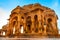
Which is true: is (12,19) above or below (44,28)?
above

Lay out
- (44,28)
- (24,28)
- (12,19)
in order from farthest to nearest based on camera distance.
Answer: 1. (12,19)
2. (24,28)
3. (44,28)

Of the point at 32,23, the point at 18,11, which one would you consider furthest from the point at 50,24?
the point at 18,11

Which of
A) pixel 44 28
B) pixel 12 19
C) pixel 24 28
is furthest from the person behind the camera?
pixel 12 19

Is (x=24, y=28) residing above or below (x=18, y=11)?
below

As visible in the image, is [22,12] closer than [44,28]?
No

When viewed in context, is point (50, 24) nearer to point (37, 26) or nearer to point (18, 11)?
point (37, 26)

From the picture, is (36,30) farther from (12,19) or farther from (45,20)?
(12,19)

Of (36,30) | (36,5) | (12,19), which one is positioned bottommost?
(36,30)

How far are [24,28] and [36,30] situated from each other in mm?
4083

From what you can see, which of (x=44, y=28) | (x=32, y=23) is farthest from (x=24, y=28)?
(x=44, y=28)

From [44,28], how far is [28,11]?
25.6 ft

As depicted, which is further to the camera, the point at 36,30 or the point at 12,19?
the point at 12,19

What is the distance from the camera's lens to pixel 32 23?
49.1 meters

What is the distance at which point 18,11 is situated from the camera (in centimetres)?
4959
